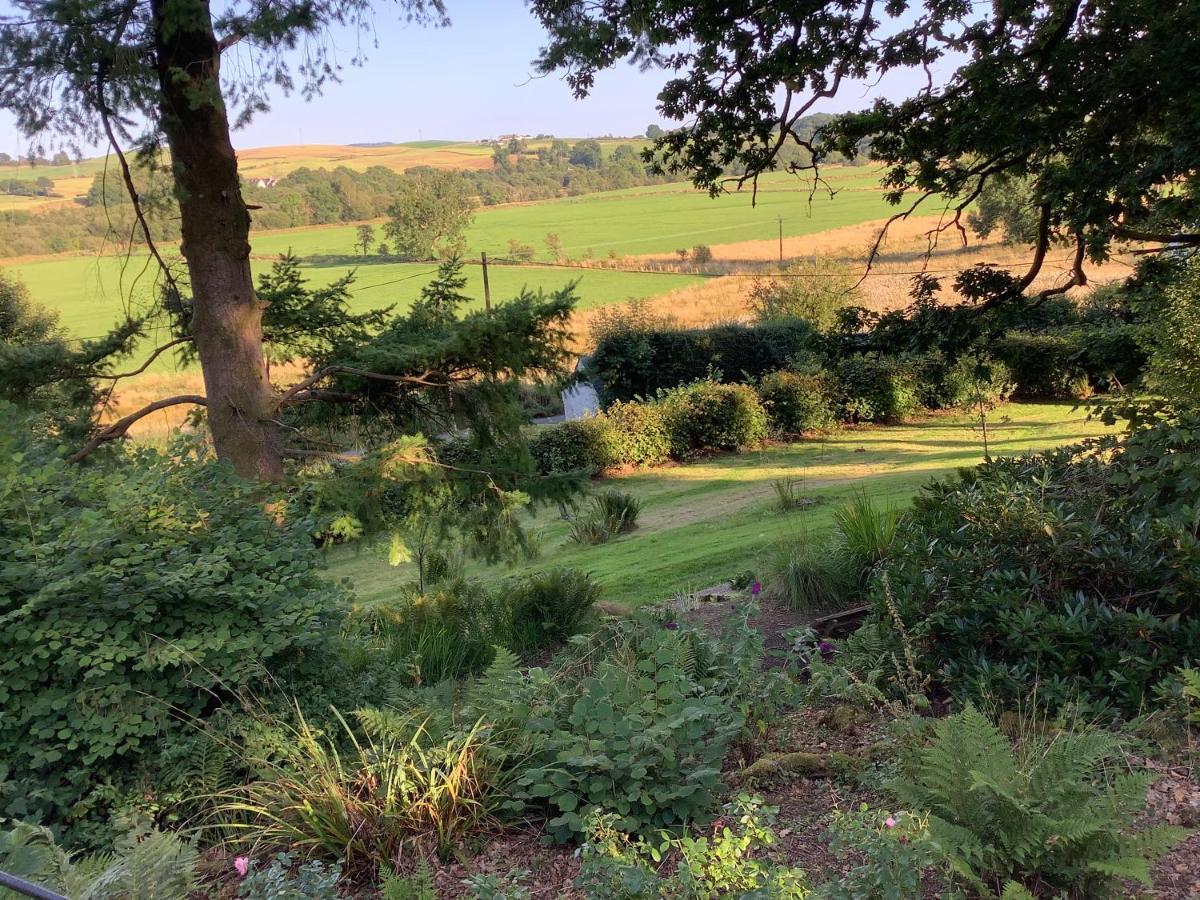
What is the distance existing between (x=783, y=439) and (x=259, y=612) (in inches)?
790

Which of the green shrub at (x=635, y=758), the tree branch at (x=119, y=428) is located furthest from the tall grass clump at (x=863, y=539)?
the tree branch at (x=119, y=428)

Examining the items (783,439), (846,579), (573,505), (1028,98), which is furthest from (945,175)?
(783,439)

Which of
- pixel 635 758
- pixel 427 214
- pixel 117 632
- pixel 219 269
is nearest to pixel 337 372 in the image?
pixel 219 269

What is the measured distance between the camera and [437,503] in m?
7.20

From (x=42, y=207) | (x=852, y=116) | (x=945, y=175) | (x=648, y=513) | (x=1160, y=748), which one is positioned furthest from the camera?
(x=42, y=207)

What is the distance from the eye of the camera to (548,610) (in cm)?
671

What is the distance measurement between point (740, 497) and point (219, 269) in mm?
10363

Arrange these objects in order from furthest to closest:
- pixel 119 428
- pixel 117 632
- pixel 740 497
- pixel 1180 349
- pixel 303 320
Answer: pixel 740 497 → pixel 303 320 → pixel 119 428 → pixel 1180 349 → pixel 117 632

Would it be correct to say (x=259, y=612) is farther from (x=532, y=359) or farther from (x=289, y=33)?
(x=289, y=33)

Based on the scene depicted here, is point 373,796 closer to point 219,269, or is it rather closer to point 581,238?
point 219,269

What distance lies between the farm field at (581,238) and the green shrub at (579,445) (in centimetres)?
716

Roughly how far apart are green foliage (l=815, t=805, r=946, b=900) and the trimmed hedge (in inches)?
814

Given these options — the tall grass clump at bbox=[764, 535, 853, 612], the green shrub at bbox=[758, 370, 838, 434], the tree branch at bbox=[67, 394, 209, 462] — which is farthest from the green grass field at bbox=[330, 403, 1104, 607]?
the tree branch at bbox=[67, 394, 209, 462]

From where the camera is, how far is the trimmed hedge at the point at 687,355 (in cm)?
2417
